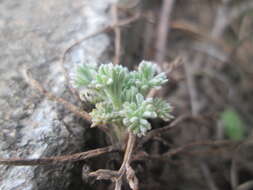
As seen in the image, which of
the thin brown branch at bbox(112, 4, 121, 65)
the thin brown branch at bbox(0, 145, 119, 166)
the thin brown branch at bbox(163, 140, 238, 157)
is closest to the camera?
the thin brown branch at bbox(0, 145, 119, 166)

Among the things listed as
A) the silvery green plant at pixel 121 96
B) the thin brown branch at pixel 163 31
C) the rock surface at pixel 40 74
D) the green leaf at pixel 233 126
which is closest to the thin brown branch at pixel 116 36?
the rock surface at pixel 40 74

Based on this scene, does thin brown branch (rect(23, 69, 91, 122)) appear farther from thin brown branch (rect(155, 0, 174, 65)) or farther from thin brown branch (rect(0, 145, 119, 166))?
thin brown branch (rect(155, 0, 174, 65))

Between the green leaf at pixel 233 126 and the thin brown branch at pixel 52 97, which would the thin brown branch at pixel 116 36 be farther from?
the green leaf at pixel 233 126

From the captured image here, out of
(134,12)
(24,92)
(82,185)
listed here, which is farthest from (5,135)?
(134,12)

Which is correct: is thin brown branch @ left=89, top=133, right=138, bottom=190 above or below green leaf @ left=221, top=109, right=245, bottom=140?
below

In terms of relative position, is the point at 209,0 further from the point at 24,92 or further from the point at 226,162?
the point at 24,92

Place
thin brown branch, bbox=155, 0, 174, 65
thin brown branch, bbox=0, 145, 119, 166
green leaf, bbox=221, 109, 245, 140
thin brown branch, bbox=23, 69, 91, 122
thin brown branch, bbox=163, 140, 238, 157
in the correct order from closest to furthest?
1. thin brown branch, bbox=0, 145, 119, 166
2. thin brown branch, bbox=23, 69, 91, 122
3. thin brown branch, bbox=163, 140, 238, 157
4. thin brown branch, bbox=155, 0, 174, 65
5. green leaf, bbox=221, 109, 245, 140

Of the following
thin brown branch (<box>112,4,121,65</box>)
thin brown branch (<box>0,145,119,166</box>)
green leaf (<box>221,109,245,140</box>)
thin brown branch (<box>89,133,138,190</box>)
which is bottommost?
thin brown branch (<box>89,133,138,190</box>)

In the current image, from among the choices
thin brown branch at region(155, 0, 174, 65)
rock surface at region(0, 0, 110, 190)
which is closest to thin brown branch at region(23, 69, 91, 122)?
rock surface at region(0, 0, 110, 190)

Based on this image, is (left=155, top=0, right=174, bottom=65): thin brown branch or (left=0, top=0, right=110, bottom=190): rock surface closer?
(left=0, top=0, right=110, bottom=190): rock surface
